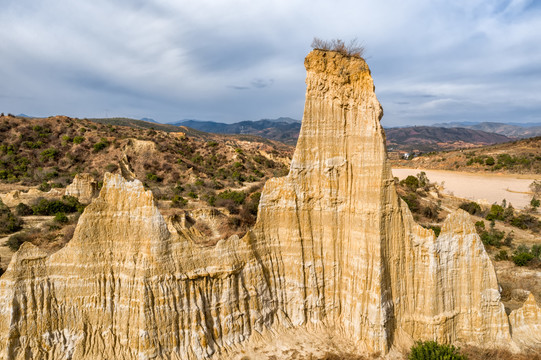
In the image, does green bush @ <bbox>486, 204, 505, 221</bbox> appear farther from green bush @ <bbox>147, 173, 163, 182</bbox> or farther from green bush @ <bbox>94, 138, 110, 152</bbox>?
green bush @ <bbox>94, 138, 110, 152</bbox>

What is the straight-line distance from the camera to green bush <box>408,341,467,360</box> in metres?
10.4

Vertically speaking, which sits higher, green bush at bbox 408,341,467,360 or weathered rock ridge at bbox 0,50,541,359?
weathered rock ridge at bbox 0,50,541,359

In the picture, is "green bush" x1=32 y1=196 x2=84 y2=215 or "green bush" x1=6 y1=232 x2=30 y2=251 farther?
"green bush" x1=32 y1=196 x2=84 y2=215

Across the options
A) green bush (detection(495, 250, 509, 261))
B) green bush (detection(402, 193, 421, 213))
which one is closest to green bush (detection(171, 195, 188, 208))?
green bush (detection(402, 193, 421, 213))

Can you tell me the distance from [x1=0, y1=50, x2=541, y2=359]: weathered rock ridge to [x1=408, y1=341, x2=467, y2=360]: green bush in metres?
0.70

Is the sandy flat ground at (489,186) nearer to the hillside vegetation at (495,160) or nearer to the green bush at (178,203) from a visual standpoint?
the hillside vegetation at (495,160)

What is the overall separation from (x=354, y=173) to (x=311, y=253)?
360cm

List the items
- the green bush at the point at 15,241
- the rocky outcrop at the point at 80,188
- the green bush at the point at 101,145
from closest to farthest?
the green bush at the point at 15,241 → the rocky outcrop at the point at 80,188 → the green bush at the point at 101,145

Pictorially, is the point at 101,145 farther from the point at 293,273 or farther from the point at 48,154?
the point at 293,273

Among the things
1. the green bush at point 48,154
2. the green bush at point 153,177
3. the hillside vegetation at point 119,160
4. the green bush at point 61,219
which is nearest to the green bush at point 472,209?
the hillside vegetation at point 119,160

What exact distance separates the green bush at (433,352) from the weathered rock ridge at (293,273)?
0.70 m

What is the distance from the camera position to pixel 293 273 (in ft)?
40.4

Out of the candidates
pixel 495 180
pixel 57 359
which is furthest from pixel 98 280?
pixel 495 180

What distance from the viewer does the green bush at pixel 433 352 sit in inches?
409
